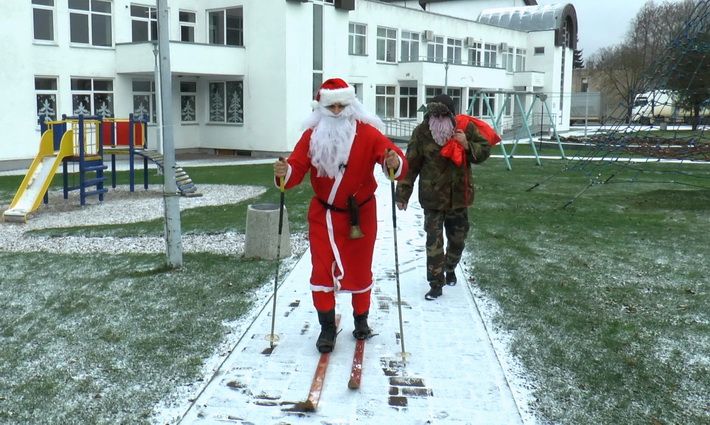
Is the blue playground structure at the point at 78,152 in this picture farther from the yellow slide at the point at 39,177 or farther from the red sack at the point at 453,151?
the red sack at the point at 453,151

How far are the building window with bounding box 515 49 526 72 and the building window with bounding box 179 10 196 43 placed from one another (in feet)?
87.1

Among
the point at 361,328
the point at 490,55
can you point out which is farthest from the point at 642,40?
the point at 361,328

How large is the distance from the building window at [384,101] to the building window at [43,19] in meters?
16.2

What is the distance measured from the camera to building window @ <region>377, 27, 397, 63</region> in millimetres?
34844

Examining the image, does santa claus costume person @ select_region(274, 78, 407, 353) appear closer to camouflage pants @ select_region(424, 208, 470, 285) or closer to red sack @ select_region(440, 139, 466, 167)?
red sack @ select_region(440, 139, 466, 167)

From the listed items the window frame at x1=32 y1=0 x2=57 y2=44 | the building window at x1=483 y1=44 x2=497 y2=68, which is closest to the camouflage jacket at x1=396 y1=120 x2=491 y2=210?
the window frame at x1=32 y1=0 x2=57 y2=44

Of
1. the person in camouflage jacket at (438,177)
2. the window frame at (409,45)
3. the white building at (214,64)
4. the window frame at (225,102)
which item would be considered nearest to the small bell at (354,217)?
the person in camouflage jacket at (438,177)

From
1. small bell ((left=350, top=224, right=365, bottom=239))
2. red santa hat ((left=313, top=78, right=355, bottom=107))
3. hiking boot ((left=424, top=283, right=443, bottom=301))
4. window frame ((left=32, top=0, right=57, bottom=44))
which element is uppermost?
window frame ((left=32, top=0, right=57, bottom=44))

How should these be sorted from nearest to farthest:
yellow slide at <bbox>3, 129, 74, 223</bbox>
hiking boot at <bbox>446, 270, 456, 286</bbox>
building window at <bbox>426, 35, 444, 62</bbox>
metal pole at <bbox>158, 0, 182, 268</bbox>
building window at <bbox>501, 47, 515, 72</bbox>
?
hiking boot at <bbox>446, 270, 456, 286</bbox> < metal pole at <bbox>158, 0, 182, 268</bbox> < yellow slide at <bbox>3, 129, 74, 223</bbox> < building window at <bbox>426, 35, 444, 62</bbox> < building window at <bbox>501, 47, 515, 72</bbox>

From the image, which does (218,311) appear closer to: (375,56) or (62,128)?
(62,128)

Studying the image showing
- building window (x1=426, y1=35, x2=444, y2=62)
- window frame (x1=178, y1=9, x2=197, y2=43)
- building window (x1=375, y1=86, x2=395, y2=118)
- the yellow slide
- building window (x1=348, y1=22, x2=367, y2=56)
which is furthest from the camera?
building window (x1=426, y1=35, x2=444, y2=62)

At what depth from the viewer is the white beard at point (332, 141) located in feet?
16.0

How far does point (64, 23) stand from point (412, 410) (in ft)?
74.8

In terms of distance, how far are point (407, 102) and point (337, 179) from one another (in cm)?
3290
